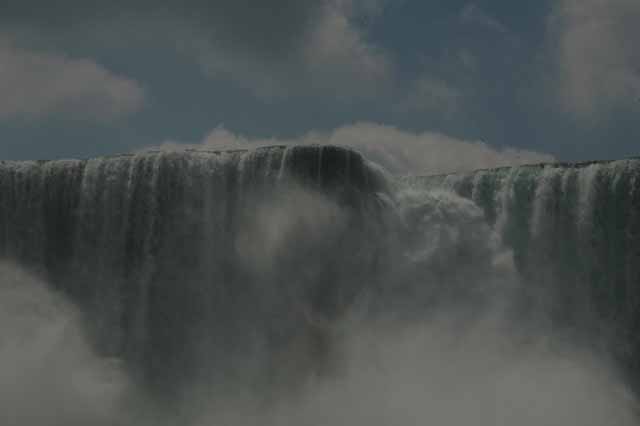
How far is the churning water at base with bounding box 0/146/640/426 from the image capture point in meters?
23.9

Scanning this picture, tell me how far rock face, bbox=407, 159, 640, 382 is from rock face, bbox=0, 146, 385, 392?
4.41 m

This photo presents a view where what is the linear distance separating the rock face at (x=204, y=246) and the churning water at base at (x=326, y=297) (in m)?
0.05

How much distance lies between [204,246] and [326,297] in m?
4.59

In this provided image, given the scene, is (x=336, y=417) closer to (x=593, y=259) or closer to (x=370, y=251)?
(x=370, y=251)

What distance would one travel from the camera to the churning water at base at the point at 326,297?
23906 millimetres

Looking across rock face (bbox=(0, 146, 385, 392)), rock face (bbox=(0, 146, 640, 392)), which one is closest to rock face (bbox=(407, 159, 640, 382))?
rock face (bbox=(0, 146, 640, 392))

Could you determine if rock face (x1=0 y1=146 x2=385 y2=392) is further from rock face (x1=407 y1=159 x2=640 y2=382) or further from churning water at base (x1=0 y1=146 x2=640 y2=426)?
rock face (x1=407 y1=159 x2=640 y2=382)

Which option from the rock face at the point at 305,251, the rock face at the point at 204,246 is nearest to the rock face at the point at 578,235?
the rock face at the point at 305,251

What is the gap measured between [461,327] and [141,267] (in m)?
11.0

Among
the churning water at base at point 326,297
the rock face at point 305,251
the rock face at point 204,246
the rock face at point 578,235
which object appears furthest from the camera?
the rock face at point 204,246

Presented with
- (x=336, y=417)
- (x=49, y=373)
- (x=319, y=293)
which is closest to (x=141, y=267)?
(x=49, y=373)

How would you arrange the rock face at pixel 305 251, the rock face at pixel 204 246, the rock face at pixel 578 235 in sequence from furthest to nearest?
the rock face at pixel 204 246, the rock face at pixel 305 251, the rock face at pixel 578 235

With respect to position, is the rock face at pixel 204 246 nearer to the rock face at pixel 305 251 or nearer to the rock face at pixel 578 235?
the rock face at pixel 305 251

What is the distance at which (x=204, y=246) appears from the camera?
26812mm
